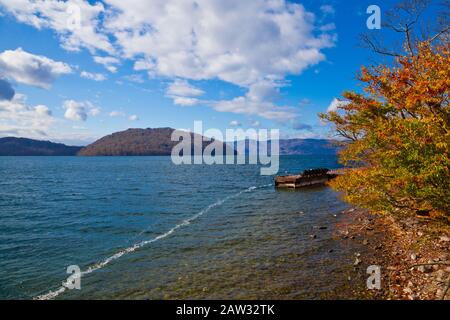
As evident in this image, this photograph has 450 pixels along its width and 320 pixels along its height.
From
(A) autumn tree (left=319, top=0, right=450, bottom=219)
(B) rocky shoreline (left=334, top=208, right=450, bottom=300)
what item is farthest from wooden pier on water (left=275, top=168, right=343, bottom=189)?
(A) autumn tree (left=319, top=0, right=450, bottom=219)

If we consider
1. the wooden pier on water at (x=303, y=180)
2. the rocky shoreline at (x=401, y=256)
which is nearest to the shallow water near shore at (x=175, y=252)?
the rocky shoreline at (x=401, y=256)

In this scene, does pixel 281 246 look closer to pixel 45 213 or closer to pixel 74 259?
pixel 74 259

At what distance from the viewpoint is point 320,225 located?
84.1ft

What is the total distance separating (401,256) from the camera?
16.5m

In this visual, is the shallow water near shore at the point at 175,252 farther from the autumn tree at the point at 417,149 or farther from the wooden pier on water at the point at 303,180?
the wooden pier on water at the point at 303,180

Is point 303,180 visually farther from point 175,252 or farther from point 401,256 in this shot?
point 175,252

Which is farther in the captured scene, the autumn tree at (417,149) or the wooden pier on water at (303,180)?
the wooden pier on water at (303,180)

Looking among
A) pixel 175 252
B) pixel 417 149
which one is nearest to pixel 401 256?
pixel 417 149

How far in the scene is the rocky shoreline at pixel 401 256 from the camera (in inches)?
485

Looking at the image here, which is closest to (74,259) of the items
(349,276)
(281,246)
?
(281,246)

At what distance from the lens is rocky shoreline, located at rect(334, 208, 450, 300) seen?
40.4 feet

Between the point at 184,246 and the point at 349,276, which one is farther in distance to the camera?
the point at 184,246

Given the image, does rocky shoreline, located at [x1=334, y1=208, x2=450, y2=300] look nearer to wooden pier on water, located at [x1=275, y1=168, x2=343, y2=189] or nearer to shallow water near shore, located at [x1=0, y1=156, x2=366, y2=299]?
shallow water near shore, located at [x1=0, y1=156, x2=366, y2=299]

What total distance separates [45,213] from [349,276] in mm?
33255
